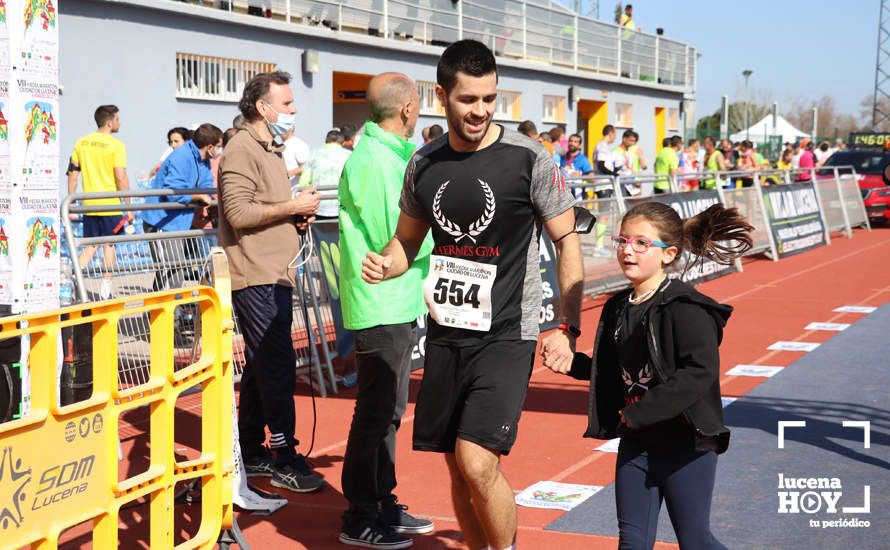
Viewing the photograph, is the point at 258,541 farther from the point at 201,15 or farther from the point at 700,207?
the point at 201,15

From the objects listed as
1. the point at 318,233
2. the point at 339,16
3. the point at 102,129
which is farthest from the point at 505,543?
the point at 339,16

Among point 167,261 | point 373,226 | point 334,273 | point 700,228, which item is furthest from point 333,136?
point 700,228

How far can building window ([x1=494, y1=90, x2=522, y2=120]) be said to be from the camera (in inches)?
1092

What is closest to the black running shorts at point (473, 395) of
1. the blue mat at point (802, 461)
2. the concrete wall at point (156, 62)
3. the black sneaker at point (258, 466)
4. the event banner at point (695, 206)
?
the blue mat at point (802, 461)

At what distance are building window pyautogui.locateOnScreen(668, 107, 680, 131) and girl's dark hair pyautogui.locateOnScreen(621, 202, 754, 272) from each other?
1402 inches

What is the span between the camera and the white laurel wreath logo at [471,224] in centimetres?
430

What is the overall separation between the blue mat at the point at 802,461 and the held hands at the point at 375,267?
68.0 inches

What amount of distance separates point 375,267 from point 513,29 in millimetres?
24317

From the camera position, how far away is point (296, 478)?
20.1 ft

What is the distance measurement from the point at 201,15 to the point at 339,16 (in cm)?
417

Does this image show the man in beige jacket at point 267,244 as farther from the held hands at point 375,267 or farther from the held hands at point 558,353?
the held hands at point 558,353

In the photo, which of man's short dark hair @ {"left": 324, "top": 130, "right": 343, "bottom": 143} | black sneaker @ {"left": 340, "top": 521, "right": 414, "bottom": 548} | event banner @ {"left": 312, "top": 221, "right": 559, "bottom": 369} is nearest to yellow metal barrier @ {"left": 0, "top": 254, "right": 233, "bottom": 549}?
black sneaker @ {"left": 340, "top": 521, "right": 414, "bottom": 548}

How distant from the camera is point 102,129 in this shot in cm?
1195

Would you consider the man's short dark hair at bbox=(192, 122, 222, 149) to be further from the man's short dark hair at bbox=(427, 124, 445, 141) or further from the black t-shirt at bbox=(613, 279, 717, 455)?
the black t-shirt at bbox=(613, 279, 717, 455)
